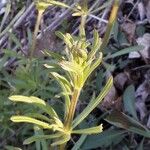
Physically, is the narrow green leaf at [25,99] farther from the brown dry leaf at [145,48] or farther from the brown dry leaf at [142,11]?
the brown dry leaf at [142,11]

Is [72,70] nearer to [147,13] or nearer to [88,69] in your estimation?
[88,69]

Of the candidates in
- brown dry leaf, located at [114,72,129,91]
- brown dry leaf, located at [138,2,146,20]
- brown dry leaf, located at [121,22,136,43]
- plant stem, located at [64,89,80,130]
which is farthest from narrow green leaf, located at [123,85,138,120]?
plant stem, located at [64,89,80,130]

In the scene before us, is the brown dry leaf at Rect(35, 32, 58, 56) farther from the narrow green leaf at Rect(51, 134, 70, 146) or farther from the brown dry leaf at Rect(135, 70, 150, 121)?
the narrow green leaf at Rect(51, 134, 70, 146)

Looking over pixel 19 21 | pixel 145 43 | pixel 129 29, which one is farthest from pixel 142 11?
pixel 19 21

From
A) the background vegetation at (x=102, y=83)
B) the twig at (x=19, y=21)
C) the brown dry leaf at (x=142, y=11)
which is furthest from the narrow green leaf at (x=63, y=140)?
the twig at (x=19, y=21)

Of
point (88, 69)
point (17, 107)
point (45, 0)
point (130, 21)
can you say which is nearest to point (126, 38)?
point (130, 21)

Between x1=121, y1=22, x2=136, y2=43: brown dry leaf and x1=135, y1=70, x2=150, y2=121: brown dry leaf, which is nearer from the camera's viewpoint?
x1=135, y1=70, x2=150, y2=121: brown dry leaf

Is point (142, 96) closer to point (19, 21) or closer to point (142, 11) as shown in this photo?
point (142, 11)
